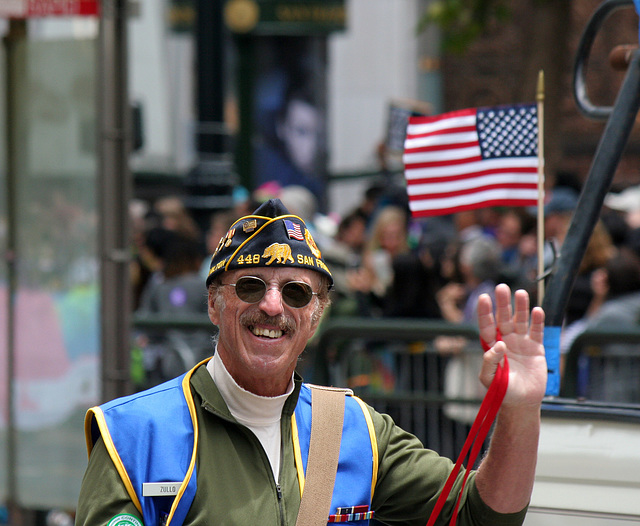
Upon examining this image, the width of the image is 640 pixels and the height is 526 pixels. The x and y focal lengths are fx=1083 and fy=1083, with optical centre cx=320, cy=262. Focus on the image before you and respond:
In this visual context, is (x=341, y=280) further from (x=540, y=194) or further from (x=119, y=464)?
(x=119, y=464)

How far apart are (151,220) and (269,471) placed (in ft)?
30.4

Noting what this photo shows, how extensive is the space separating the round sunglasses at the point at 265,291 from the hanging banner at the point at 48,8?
3367 mm

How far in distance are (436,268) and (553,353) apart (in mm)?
5114

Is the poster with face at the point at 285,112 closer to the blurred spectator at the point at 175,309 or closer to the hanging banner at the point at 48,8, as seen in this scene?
the blurred spectator at the point at 175,309

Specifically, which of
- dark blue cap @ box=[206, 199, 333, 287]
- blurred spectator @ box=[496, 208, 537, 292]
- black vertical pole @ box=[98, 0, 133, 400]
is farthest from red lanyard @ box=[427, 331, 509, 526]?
blurred spectator @ box=[496, 208, 537, 292]

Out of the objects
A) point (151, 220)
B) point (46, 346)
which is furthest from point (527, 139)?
point (151, 220)

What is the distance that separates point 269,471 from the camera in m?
2.74

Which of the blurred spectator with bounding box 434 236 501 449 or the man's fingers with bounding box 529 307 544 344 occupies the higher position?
the man's fingers with bounding box 529 307 544 344

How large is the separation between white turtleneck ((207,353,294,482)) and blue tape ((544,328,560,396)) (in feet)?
3.23

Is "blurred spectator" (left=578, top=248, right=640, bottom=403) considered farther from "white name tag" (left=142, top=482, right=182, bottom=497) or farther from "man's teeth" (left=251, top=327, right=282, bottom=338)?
"white name tag" (left=142, top=482, right=182, bottom=497)

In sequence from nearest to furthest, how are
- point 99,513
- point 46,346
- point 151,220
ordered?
point 99,513 → point 46,346 → point 151,220

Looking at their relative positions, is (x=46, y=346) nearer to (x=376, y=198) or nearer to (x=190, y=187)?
(x=190, y=187)

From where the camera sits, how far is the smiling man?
2.62m

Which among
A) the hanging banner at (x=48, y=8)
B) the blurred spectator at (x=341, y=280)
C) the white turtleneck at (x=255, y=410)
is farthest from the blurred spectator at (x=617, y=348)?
the white turtleneck at (x=255, y=410)
